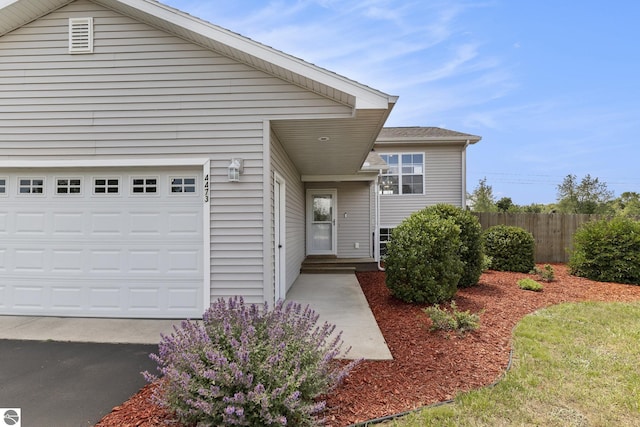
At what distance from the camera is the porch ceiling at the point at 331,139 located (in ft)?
15.7

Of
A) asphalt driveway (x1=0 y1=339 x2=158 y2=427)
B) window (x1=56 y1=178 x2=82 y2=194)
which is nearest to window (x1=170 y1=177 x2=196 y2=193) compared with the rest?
window (x1=56 y1=178 x2=82 y2=194)

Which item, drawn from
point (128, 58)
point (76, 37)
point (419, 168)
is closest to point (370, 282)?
point (419, 168)

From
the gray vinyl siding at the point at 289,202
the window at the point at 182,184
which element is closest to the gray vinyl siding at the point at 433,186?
the gray vinyl siding at the point at 289,202

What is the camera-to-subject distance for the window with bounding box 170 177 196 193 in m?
4.89

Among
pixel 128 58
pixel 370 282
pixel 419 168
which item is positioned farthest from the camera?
pixel 419 168

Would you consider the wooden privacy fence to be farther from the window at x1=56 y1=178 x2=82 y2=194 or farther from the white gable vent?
the white gable vent

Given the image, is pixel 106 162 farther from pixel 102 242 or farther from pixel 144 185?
pixel 102 242

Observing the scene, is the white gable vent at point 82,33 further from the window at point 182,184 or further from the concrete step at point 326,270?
the concrete step at point 326,270

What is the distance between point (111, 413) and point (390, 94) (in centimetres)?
434

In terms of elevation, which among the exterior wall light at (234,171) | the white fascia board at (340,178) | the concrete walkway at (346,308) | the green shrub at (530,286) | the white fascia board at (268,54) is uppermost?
the white fascia board at (268,54)

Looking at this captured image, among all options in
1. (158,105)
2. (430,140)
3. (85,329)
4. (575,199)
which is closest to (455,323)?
(85,329)

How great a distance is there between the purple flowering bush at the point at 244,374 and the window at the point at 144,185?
2894mm

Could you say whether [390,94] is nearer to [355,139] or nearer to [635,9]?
[355,139]

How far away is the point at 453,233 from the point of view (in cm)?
566
